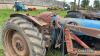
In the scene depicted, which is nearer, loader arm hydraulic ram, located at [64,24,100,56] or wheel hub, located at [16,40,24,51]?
loader arm hydraulic ram, located at [64,24,100,56]

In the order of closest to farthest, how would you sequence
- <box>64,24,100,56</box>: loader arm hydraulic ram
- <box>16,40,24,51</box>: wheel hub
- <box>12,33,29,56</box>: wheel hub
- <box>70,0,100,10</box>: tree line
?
<box>64,24,100,56</box>: loader arm hydraulic ram → <box>12,33,29,56</box>: wheel hub → <box>16,40,24,51</box>: wheel hub → <box>70,0,100,10</box>: tree line

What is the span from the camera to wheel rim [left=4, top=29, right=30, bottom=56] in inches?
242

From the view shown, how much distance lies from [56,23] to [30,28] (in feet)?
1.96

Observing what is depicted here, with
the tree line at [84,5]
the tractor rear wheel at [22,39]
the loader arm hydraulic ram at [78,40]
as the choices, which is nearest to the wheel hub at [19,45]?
the tractor rear wheel at [22,39]

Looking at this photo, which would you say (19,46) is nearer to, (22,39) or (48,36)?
(22,39)

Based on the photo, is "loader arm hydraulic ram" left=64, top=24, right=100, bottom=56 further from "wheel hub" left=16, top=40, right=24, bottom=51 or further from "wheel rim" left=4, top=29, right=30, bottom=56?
"wheel hub" left=16, top=40, right=24, bottom=51

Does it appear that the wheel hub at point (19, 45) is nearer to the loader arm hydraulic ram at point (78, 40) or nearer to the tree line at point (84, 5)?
the loader arm hydraulic ram at point (78, 40)

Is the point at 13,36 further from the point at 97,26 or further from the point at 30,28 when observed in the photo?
the point at 97,26

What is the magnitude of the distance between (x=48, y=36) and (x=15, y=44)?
1.07m

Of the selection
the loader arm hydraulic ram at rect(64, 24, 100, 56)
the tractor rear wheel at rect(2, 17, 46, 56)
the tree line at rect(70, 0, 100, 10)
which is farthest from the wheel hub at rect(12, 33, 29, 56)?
the tree line at rect(70, 0, 100, 10)

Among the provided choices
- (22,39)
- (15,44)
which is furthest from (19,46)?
(22,39)

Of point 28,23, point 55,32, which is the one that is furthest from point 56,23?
point 28,23

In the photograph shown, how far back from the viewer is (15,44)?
6602 millimetres

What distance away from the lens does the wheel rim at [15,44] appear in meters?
6.15
